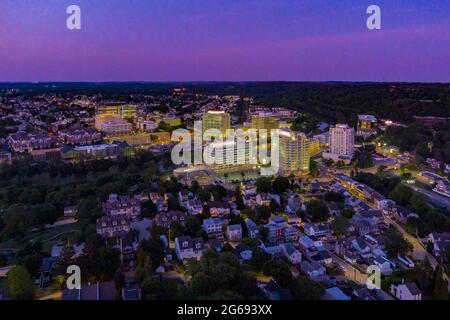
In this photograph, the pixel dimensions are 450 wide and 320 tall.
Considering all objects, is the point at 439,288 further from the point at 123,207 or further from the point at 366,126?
the point at 366,126

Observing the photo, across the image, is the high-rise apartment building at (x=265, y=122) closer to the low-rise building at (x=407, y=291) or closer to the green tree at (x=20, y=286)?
the low-rise building at (x=407, y=291)

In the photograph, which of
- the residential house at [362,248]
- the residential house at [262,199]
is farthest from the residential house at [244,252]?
the residential house at [262,199]

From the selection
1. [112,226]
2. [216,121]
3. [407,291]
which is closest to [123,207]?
[112,226]

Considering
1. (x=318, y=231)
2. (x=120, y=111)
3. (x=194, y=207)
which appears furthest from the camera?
(x=120, y=111)

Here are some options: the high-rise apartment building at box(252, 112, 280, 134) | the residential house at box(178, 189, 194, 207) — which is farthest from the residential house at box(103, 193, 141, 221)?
the high-rise apartment building at box(252, 112, 280, 134)

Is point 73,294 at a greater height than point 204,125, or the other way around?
point 204,125

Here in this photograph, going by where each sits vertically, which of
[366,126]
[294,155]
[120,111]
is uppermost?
[120,111]

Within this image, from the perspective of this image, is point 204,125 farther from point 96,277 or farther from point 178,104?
point 96,277

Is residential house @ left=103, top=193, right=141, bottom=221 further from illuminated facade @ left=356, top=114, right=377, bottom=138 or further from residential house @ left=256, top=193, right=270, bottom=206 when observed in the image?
illuminated facade @ left=356, top=114, right=377, bottom=138
